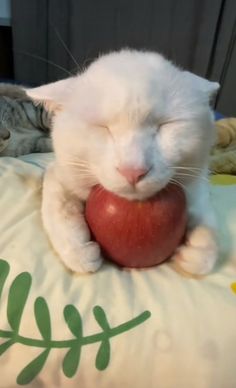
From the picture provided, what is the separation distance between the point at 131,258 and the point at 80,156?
8.0 inches

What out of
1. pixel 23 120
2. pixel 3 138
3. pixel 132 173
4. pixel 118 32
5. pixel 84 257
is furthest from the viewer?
pixel 118 32

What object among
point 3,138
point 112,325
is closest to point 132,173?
point 112,325

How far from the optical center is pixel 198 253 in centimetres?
78

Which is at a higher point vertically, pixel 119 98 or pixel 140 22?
pixel 119 98

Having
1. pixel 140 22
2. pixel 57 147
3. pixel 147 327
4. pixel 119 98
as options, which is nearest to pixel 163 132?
pixel 119 98

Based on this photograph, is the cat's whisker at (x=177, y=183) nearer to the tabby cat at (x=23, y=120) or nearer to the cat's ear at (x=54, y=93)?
the cat's ear at (x=54, y=93)

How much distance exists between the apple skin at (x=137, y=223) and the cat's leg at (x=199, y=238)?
0.03 metres

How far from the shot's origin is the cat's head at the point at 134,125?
25.5 inches

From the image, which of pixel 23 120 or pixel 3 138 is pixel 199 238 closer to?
pixel 3 138

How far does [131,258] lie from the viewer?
77 centimetres

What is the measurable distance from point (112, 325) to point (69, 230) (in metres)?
0.18

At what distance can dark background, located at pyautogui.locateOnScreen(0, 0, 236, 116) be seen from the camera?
2.15m

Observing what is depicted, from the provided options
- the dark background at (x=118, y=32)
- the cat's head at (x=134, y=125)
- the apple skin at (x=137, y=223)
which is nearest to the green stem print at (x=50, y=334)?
the apple skin at (x=137, y=223)

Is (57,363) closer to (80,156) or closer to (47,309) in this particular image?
(47,309)
